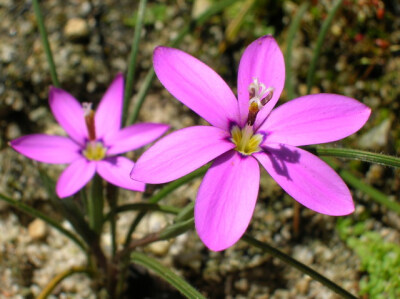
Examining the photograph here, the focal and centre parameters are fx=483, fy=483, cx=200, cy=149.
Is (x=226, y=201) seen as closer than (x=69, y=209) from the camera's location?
Yes

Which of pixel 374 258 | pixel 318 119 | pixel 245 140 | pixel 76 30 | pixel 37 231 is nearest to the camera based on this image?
pixel 318 119

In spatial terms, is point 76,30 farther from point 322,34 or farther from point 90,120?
point 322,34

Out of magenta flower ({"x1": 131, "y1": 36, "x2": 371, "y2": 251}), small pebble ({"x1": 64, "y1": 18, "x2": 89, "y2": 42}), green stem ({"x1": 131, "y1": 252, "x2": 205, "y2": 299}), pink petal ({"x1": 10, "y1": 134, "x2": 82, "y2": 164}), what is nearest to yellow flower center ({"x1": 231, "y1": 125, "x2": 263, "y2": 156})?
magenta flower ({"x1": 131, "y1": 36, "x2": 371, "y2": 251})

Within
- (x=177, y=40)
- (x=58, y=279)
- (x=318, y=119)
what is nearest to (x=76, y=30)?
(x=177, y=40)

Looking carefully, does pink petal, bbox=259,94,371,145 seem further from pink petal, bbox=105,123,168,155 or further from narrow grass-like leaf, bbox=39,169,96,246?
narrow grass-like leaf, bbox=39,169,96,246

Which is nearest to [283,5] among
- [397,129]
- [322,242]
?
[397,129]
